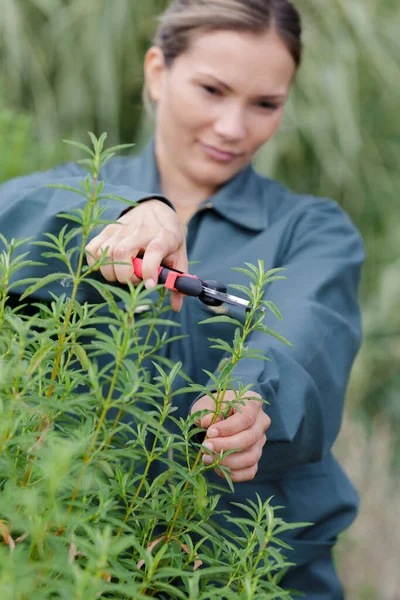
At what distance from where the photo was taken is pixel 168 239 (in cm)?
105

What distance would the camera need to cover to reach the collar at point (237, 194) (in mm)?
1751

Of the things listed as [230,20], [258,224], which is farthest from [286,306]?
[230,20]

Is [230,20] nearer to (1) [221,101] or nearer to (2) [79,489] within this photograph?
(1) [221,101]

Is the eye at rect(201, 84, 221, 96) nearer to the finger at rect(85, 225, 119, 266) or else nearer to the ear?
the ear

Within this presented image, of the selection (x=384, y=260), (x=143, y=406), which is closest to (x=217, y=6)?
(x=143, y=406)

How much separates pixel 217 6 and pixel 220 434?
1.17m

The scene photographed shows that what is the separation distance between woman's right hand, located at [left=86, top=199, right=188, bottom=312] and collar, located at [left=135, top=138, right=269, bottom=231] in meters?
0.62

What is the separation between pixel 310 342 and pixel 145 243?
0.49 metres

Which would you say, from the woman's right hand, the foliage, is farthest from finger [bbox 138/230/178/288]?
the foliage

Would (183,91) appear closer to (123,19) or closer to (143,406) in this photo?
(143,406)

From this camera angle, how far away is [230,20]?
1.71 metres

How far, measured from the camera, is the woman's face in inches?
66.7

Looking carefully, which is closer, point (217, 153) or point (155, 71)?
point (217, 153)

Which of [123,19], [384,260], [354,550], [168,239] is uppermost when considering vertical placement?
[168,239]
